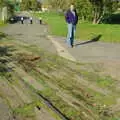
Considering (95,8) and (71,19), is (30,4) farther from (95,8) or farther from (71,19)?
(71,19)

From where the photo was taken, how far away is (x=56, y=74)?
388 inches

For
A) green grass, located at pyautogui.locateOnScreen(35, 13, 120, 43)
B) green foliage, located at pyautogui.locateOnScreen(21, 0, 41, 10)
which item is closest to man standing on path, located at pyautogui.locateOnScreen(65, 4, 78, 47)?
green grass, located at pyautogui.locateOnScreen(35, 13, 120, 43)

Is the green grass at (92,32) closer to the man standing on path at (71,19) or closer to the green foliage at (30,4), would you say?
the man standing on path at (71,19)

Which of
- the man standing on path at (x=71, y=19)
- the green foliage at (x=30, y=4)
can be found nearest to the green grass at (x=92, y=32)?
the man standing on path at (x=71, y=19)

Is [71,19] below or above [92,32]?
above

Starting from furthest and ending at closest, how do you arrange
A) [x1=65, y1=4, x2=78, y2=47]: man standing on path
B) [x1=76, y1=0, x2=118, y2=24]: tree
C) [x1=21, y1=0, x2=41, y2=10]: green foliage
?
1. [x1=21, y1=0, x2=41, y2=10]: green foliage
2. [x1=76, y1=0, x2=118, y2=24]: tree
3. [x1=65, y1=4, x2=78, y2=47]: man standing on path

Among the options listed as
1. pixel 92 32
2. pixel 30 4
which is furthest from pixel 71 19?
pixel 30 4

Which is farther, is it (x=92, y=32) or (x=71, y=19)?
(x=92, y=32)

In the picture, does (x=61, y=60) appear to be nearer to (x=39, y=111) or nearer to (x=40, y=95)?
(x=40, y=95)

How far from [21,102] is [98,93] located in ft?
6.18

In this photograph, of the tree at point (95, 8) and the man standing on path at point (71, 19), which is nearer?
the man standing on path at point (71, 19)

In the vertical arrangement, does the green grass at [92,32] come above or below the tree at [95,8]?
below

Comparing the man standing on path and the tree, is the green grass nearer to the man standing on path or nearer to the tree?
the man standing on path

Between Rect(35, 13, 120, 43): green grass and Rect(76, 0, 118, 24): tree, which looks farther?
Rect(76, 0, 118, 24): tree
